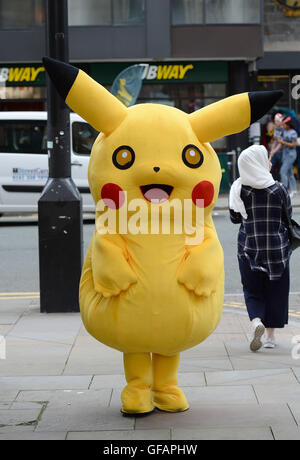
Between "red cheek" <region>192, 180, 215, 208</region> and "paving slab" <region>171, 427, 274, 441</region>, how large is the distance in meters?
1.29

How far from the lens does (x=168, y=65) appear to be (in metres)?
24.4

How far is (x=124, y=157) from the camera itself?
4.77 metres

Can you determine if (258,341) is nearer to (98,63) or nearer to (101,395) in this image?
(101,395)

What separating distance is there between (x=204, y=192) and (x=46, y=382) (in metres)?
2.05

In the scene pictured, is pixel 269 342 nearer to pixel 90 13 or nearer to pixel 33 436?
pixel 33 436

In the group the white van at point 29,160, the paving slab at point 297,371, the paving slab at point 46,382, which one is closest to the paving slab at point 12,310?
the paving slab at point 46,382

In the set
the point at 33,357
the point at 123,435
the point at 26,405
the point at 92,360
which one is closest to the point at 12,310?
the point at 33,357

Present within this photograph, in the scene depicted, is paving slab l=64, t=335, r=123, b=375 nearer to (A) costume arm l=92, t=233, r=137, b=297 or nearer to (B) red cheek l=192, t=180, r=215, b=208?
(A) costume arm l=92, t=233, r=137, b=297

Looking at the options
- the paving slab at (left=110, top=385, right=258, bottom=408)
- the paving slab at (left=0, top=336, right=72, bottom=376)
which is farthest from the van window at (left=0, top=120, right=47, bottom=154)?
the paving slab at (left=110, top=385, right=258, bottom=408)

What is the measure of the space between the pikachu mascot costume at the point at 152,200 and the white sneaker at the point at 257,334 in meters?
1.89

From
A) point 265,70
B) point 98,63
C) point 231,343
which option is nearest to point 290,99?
point 265,70

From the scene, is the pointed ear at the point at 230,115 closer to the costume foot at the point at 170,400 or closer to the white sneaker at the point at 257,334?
the costume foot at the point at 170,400

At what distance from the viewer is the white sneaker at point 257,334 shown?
22.1 ft

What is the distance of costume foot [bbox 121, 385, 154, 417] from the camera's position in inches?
200
